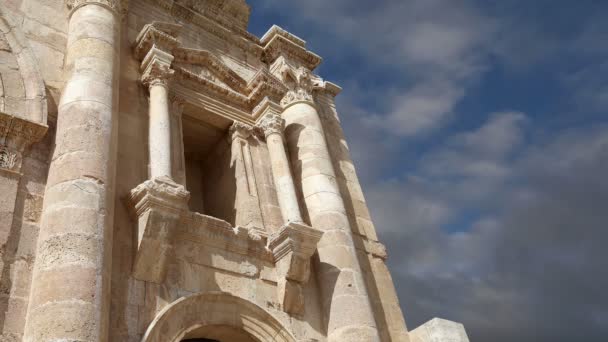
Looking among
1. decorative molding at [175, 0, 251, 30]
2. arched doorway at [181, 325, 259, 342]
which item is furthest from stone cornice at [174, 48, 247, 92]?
arched doorway at [181, 325, 259, 342]

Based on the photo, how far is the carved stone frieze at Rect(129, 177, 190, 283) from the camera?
7633 millimetres

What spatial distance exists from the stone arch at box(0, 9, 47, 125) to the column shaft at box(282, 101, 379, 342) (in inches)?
202

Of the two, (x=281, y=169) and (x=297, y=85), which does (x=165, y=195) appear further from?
(x=297, y=85)

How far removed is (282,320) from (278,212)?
239 centimetres

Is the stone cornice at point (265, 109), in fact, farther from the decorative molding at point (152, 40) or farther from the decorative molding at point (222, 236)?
the decorative molding at point (222, 236)

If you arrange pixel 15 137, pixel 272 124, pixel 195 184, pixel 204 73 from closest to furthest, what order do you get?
pixel 15 137
pixel 272 124
pixel 204 73
pixel 195 184

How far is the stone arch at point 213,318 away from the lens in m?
7.27

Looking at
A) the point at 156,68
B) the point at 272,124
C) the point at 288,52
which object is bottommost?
the point at 272,124

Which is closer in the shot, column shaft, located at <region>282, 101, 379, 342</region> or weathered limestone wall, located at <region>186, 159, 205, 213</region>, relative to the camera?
column shaft, located at <region>282, 101, 379, 342</region>

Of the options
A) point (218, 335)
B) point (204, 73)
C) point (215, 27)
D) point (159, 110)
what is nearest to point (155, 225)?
point (218, 335)

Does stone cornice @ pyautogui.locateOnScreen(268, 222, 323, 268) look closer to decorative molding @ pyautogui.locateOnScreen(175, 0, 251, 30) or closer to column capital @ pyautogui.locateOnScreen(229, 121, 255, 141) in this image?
column capital @ pyautogui.locateOnScreen(229, 121, 255, 141)

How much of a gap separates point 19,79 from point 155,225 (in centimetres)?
323

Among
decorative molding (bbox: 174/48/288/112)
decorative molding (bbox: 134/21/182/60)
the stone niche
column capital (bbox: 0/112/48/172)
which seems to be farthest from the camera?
decorative molding (bbox: 174/48/288/112)

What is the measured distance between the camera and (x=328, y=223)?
10.4 metres
